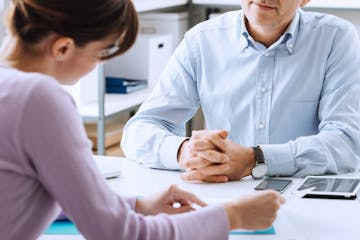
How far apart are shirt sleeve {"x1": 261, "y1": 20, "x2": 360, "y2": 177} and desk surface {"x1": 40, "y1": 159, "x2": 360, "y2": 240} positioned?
56 millimetres

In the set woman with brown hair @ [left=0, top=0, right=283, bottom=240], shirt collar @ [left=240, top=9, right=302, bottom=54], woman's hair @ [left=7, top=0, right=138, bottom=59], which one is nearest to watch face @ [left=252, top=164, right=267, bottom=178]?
shirt collar @ [left=240, top=9, right=302, bottom=54]

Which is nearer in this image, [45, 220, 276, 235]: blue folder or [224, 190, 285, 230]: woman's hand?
[224, 190, 285, 230]: woman's hand

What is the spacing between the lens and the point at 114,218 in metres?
1.06

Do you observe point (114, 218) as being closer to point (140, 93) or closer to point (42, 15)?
point (42, 15)

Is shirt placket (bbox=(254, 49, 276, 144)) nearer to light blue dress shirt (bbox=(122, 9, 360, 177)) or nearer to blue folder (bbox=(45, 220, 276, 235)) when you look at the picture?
light blue dress shirt (bbox=(122, 9, 360, 177))

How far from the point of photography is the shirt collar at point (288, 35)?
6.61ft

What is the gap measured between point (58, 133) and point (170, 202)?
16.3 inches

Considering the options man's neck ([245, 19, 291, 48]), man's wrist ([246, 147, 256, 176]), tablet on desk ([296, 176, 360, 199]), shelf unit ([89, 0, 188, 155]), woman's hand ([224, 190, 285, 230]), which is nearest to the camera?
woman's hand ([224, 190, 285, 230])

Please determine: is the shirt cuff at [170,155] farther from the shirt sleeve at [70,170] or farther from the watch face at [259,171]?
the shirt sleeve at [70,170]

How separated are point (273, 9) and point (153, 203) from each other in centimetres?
81

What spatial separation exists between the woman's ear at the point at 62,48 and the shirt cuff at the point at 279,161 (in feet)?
2.50

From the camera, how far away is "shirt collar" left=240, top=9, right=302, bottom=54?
202cm

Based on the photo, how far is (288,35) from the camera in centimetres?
202

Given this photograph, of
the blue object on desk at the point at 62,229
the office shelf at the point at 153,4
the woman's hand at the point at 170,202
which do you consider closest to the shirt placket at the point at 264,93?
the woman's hand at the point at 170,202
